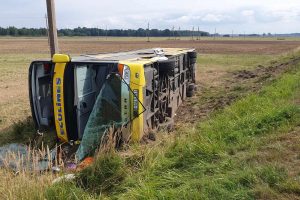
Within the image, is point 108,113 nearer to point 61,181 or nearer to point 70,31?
point 61,181

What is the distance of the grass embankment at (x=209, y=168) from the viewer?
404 cm

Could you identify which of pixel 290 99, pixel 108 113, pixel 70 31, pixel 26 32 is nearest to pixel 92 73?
pixel 108 113

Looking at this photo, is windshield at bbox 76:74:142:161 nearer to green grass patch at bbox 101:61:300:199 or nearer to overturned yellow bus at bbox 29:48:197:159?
overturned yellow bus at bbox 29:48:197:159

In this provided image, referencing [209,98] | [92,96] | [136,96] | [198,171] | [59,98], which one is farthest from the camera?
[209,98]

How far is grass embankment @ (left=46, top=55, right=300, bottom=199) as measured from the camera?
4043 mm

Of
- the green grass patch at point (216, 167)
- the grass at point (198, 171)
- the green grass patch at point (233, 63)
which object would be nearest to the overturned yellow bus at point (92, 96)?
the grass at point (198, 171)

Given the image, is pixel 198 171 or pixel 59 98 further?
pixel 59 98

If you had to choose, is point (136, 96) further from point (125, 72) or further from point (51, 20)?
point (51, 20)

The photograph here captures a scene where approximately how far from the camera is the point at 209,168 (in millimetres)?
4773

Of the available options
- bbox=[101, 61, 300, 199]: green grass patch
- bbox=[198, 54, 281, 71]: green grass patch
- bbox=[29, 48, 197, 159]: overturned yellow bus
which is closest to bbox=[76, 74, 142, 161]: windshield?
bbox=[29, 48, 197, 159]: overturned yellow bus

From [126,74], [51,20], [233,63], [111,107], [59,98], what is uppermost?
[51,20]

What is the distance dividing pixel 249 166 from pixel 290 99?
4831 mm

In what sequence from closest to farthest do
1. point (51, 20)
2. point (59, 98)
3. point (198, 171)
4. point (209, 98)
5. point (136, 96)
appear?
point (198, 171) < point (136, 96) < point (59, 98) < point (51, 20) < point (209, 98)

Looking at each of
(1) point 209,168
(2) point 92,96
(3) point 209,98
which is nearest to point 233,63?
(3) point 209,98
